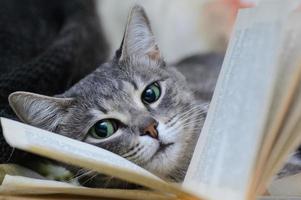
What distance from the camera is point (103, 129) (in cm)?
77

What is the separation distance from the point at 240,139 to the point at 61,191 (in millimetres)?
225

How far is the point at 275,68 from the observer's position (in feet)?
1.96

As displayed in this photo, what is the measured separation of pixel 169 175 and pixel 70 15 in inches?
26.4

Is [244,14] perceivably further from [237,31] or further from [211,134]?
[211,134]

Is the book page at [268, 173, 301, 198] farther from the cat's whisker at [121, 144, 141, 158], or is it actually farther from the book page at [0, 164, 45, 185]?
the book page at [0, 164, 45, 185]

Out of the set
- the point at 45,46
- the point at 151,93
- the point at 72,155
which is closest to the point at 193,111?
the point at 151,93

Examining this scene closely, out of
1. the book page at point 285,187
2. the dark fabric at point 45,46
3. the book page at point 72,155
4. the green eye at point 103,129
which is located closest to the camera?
the book page at point 72,155

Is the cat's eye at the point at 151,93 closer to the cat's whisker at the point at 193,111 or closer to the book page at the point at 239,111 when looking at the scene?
the cat's whisker at the point at 193,111

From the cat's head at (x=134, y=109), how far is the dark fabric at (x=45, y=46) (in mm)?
76

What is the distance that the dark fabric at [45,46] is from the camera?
875 millimetres

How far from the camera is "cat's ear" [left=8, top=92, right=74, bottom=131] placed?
729 mm

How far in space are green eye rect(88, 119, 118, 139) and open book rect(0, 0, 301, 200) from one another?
0.16 meters

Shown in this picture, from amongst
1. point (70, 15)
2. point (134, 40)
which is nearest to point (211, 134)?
point (134, 40)

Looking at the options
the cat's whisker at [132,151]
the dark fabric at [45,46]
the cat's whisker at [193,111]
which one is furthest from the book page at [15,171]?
the cat's whisker at [193,111]
